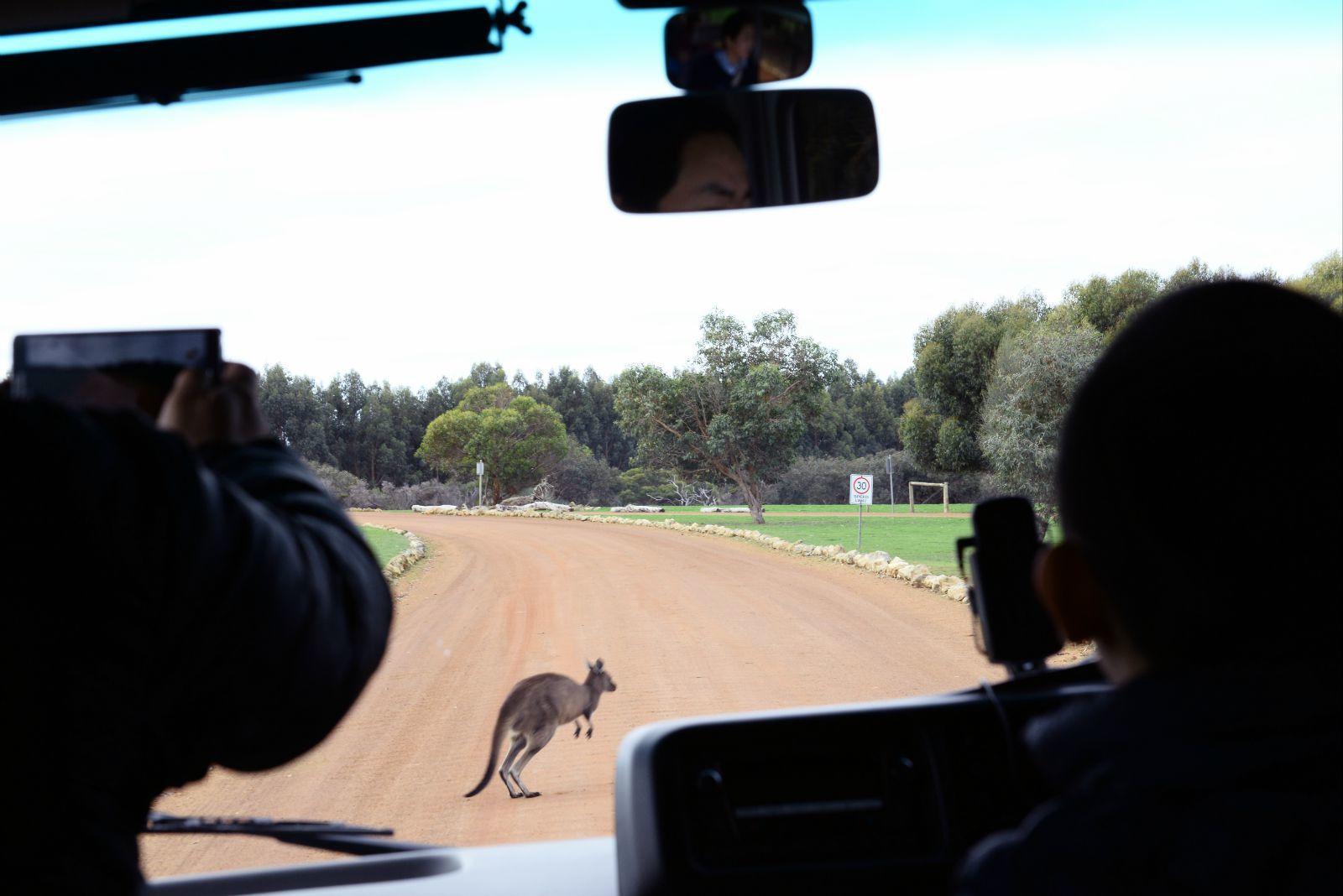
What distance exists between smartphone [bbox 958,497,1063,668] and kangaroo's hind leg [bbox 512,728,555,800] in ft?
8.25

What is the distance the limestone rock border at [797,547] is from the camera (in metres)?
4.80

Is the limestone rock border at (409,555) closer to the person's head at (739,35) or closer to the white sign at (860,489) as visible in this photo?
the white sign at (860,489)

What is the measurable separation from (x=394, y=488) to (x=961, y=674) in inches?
127

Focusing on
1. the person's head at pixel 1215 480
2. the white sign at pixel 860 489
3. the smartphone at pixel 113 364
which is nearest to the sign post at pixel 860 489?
the white sign at pixel 860 489

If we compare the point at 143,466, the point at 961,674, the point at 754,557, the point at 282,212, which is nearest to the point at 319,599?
the point at 143,466

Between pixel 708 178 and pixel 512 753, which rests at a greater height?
pixel 708 178

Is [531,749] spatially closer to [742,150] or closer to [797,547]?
[742,150]

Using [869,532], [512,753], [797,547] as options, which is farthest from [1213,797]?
[797,547]

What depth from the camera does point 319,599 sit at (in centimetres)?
88

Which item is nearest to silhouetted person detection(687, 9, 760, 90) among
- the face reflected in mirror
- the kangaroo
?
the face reflected in mirror

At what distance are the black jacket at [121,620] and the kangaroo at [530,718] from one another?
10.7 feet

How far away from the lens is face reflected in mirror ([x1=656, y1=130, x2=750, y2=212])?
1.87 meters

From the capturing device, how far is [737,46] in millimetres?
1712

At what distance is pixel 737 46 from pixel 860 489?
3.58m
